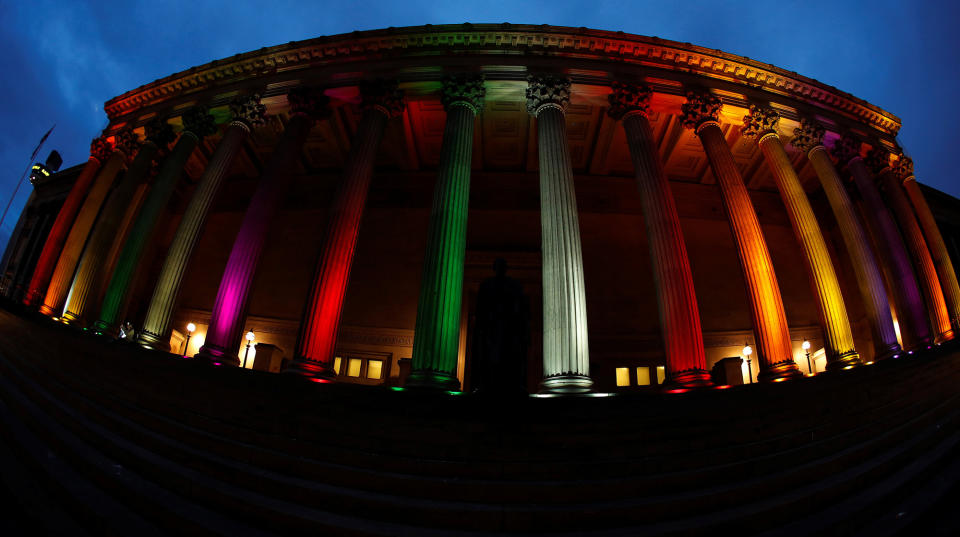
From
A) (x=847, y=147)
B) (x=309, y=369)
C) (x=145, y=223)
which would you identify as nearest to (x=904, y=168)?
(x=847, y=147)

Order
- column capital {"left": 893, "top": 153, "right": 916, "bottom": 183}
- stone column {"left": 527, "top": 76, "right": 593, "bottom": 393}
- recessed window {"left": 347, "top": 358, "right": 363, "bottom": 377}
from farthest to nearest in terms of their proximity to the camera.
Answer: recessed window {"left": 347, "top": 358, "right": 363, "bottom": 377} → column capital {"left": 893, "top": 153, "right": 916, "bottom": 183} → stone column {"left": 527, "top": 76, "right": 593, "bottom": 393}

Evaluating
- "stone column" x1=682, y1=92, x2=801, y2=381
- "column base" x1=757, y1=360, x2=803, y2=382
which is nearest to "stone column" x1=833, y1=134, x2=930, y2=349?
"stone column" x1=682, y1=92, x2=801, y2=381

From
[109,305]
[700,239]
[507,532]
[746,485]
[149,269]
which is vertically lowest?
[507,532]

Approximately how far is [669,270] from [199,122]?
18.5 metres

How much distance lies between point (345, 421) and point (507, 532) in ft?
11.0

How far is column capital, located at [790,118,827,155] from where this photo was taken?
624 inches

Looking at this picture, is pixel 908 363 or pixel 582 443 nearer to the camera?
pixel 582 443

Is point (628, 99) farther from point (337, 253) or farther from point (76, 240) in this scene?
point (76, 240)

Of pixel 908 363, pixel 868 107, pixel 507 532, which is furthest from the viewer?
pixel 868 107

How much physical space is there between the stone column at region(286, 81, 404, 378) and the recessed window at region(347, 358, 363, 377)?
6.90m

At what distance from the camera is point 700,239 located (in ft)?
65.5

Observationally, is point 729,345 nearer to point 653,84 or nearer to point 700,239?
point 700,239

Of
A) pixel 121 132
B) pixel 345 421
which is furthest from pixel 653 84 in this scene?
pixel 121 132

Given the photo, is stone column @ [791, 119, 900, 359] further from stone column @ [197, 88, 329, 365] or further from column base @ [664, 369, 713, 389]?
stone column @ [197, 88, 329, 365]
